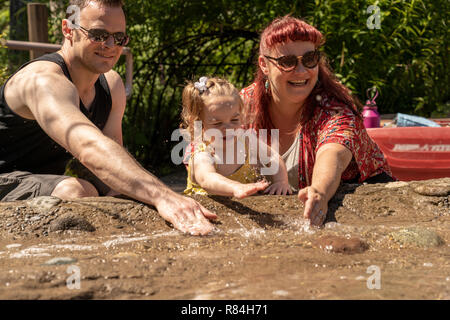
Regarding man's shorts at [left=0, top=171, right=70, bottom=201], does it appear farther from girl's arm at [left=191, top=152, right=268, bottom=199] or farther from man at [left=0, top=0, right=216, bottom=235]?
girl's arm at [left=191, top=152, right=268, bottom=199]

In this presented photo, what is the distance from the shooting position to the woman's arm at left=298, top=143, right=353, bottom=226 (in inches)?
121

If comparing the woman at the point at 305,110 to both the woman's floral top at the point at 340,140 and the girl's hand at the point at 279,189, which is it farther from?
the girl's hand at the point at 279,189

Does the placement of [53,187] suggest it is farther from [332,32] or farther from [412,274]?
[332,32]

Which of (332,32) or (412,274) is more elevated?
(332,32)

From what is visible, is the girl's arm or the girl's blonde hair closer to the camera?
the girl's arm

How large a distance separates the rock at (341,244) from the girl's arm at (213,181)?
386 millimetres

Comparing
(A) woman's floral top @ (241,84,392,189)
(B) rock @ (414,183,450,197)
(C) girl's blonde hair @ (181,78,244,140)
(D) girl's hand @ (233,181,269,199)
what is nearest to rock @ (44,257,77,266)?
(D) girl's hand @ (233,181,269,199)

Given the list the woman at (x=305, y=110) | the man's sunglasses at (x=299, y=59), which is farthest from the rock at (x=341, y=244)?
the man's sunglasses at (x=299, y=59)

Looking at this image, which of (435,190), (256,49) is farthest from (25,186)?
(256,49)

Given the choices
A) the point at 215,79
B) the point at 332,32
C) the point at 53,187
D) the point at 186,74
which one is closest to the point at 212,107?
the point at 215,79

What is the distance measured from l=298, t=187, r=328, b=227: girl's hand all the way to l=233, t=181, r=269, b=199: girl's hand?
0.23m

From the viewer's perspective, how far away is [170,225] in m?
3.06

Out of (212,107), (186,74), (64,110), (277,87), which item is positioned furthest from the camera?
(186,74)
